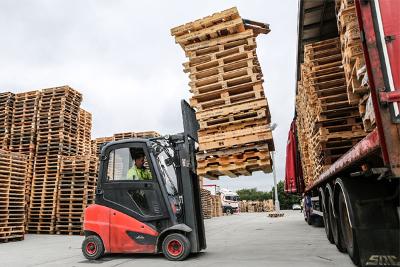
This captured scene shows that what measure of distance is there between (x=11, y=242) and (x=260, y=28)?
8.78 metres

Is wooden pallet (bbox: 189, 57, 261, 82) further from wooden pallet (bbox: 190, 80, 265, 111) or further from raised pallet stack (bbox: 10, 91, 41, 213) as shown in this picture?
raised pallet stack (bbox: 10, 91, 41, 213)

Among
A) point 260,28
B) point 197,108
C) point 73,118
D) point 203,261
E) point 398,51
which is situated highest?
point 73,118

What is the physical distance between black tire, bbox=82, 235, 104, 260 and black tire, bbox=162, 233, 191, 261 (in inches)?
46.8

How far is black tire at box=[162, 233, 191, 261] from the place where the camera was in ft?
18.5

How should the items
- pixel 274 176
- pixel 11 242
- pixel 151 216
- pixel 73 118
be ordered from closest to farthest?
1. pixel 151 216
2. pixel 11 242
3. pixel 73 118
4. pixel 274 176

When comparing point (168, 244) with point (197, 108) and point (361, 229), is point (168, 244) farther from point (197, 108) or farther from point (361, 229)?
point (361, 229)

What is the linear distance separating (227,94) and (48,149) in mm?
9114

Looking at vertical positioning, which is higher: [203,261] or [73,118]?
[73,118]

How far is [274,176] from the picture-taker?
27031 mm

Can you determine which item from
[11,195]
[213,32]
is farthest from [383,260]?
[11,195]

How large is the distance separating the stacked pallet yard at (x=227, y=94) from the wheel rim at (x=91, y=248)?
94.8 inches

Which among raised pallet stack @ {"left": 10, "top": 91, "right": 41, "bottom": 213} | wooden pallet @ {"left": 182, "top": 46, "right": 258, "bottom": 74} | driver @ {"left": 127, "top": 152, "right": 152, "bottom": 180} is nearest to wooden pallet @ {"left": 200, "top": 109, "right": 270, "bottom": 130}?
wooden pallet @ {"left": 182, "top": 46, "right": 258, "bottom": 74}

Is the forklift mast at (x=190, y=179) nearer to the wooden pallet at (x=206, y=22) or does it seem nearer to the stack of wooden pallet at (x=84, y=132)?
the wooden pallet at (x=206, y=22)

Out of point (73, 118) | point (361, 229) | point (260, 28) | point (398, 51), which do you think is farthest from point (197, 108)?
point (73, 118)
